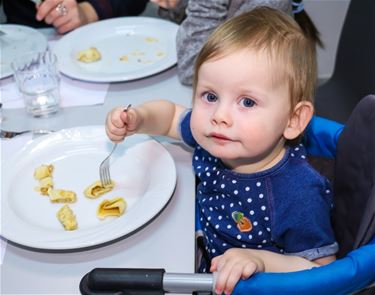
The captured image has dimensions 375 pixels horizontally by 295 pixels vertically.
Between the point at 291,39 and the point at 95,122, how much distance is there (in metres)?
0.48

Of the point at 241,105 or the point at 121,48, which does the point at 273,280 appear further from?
the point at 121,48

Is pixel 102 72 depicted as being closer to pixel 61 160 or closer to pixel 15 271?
pixel 61 160

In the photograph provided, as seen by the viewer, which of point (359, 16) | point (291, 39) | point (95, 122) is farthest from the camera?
point (359, 16)

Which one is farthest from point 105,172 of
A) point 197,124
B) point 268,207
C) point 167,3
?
point 167,3

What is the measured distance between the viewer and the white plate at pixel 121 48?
1.23 metres

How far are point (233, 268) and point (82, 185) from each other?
0.37 metres

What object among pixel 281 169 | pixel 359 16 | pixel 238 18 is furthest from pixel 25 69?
pixel 359 16

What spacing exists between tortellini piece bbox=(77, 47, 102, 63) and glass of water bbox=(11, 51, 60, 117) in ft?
0.23

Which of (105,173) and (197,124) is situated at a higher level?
(197,124)

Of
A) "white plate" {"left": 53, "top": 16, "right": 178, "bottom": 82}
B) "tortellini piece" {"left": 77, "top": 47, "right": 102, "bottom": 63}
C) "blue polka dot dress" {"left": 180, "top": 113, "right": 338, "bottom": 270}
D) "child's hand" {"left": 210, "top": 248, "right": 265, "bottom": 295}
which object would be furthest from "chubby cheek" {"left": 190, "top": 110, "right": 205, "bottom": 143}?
"tortellini piece" {"left": 77, "top": 47, "right": 102, "bottom": 63}

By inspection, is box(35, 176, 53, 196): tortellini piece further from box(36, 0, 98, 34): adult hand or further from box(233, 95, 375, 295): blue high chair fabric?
box(36, 0, 98, 34): adult hand

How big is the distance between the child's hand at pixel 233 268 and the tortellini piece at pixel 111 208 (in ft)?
0.68

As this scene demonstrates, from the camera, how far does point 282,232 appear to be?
2.86 feet

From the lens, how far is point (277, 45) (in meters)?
0.84
